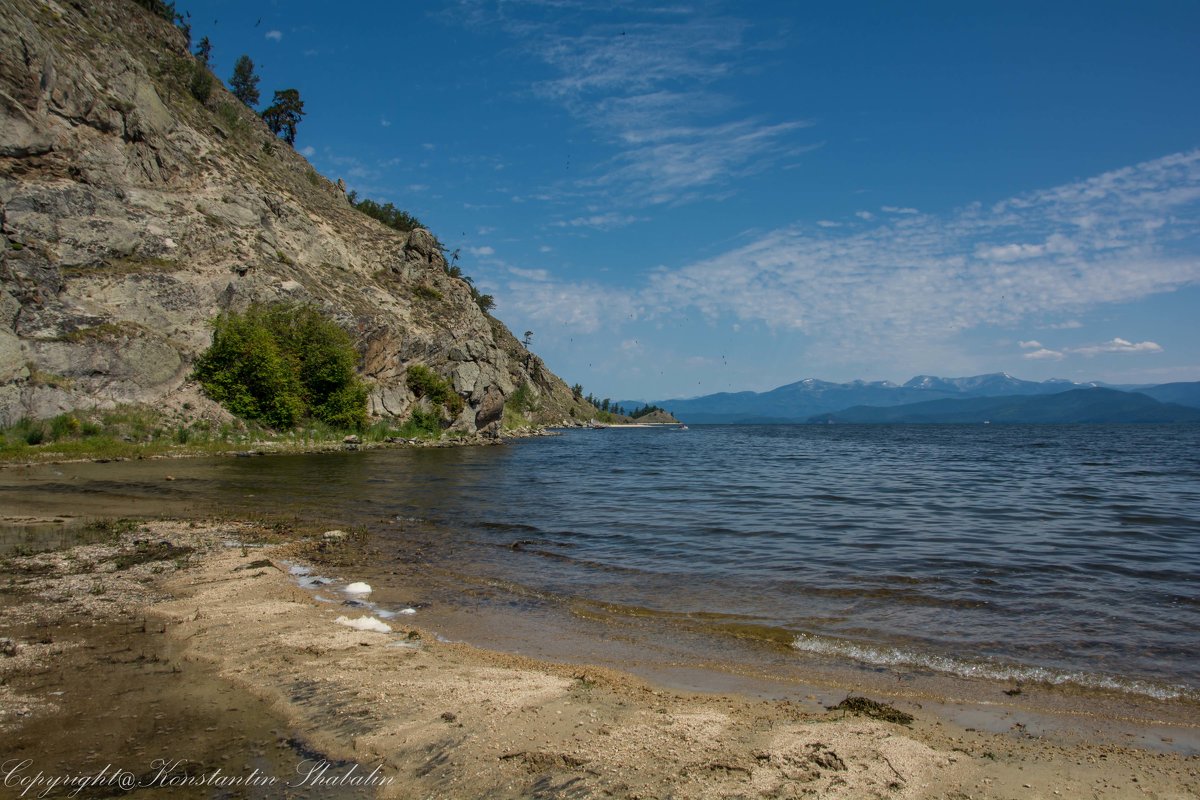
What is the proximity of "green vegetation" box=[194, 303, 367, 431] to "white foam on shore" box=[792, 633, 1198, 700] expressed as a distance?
145ft

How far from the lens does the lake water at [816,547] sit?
32.6 ft

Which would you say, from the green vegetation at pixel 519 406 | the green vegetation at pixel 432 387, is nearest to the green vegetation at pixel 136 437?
the green vegetation at pixel 432 387

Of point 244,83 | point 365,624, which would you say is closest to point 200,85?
point 244,83

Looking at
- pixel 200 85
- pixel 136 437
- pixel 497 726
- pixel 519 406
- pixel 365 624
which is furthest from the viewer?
pixel 519 406

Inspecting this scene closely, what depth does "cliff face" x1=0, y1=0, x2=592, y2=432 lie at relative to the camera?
121 feet

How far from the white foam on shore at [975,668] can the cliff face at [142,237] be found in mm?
39555

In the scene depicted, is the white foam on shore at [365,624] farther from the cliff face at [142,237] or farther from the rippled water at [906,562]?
the cliff face at [142,237]

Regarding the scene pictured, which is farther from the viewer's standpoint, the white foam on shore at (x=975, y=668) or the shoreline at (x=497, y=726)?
the white foam on shore at (x=975, y=668)

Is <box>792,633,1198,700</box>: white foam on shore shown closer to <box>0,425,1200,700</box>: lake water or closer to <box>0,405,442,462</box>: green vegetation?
<box>0,425,1200,700</box>: lake water

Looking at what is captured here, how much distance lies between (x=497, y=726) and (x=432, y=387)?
5968 centimetres

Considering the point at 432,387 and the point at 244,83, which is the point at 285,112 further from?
the point at 432,387

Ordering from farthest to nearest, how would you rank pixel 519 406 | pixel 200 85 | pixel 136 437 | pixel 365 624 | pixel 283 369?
1. pixel 519 406
2. pixel 200 85
3. pixel 283 369
4. pixel 136 437
5. pixel 365 624

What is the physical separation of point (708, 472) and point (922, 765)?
35.5m

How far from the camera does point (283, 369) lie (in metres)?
47.0
